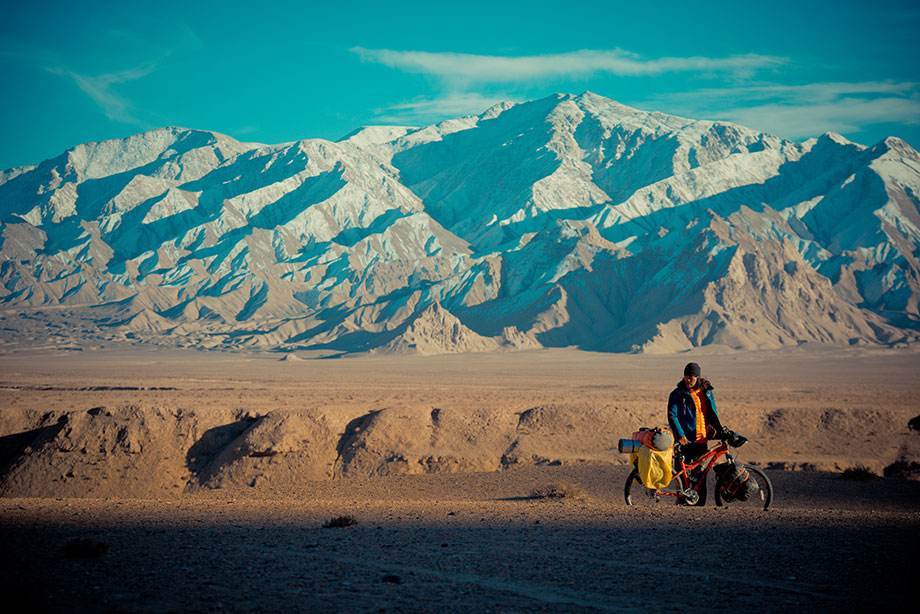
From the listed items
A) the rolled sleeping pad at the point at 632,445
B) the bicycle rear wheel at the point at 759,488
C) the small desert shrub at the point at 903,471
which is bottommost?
the small desert shrub at the point at 903,471

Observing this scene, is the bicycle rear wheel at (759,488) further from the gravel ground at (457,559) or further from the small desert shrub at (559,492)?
the small desert shrub at (559,492)

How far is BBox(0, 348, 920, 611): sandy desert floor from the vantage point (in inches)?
344

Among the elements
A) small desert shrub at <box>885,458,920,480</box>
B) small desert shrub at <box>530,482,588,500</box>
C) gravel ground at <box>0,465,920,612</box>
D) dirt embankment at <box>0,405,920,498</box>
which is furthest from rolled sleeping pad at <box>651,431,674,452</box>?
dirt embankment at <box>0,405,920,498</box>

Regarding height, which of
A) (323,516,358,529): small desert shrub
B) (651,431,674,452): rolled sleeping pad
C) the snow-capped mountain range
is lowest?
(323,516,358,529): small desert shrub

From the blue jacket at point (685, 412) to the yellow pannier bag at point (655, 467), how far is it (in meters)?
0.31

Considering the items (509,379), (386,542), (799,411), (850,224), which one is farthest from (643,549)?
(850,224)

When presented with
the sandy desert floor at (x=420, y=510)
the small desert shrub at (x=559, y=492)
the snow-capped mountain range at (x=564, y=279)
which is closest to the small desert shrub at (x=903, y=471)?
the sandy desert floor at (x=420, y=510)

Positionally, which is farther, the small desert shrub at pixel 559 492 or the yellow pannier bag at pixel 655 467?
the small desert shrub at pixel 559 492

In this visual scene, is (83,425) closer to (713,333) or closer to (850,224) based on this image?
(713,333)

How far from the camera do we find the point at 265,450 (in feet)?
90.1

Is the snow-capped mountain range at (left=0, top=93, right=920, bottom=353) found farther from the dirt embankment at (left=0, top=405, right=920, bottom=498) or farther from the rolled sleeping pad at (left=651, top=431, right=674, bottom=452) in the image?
the rolled sleeping pad at (left=651, top=431, right=674, bottom=452)

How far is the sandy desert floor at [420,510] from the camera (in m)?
8.74

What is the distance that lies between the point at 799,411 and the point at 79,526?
91.8 feet

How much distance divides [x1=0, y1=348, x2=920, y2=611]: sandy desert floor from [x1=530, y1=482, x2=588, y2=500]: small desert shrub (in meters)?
0.44
